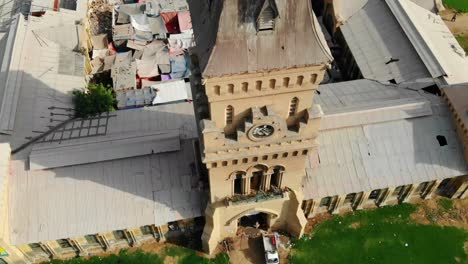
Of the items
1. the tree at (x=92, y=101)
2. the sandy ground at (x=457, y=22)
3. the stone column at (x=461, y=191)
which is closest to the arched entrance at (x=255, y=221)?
the tree at (x=92, y=101)

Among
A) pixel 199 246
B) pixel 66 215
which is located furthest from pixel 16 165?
pixel 199 246

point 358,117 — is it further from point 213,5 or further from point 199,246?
point 213,5

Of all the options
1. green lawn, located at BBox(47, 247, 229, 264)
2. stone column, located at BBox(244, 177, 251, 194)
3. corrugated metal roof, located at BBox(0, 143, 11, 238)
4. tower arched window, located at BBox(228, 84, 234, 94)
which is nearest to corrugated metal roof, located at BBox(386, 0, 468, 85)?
stone column, located at BBox(244, 177, 251, 194)

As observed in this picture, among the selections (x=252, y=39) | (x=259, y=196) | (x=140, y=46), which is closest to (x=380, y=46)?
(x=259, y=196)

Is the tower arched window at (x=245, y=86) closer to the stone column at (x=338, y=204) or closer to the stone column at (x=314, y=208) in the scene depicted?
the stone column at (x=314, y=208)

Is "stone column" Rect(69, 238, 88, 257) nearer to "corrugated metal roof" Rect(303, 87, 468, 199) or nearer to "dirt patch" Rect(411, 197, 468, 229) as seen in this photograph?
"corrugated metal roof" Rect(303, 87, 468, 199)

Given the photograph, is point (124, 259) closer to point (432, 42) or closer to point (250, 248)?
point (250, 248)
